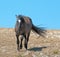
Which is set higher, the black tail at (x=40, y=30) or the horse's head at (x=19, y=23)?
the horse's head at (x=19, y=23)

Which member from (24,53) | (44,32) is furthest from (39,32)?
(24,53)

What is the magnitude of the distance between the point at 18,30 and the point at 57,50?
2.39 meters

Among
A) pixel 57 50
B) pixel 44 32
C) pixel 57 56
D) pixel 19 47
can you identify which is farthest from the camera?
pixel 44 32

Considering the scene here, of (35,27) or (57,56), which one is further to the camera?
(35,27)

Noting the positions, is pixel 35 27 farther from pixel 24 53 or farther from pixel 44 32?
pixel 24 53

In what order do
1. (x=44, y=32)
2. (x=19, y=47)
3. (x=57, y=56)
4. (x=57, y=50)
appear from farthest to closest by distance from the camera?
(x=44, y=32) < (x=19, y=47) < (x=57, y=50) < (x=57, y=56)

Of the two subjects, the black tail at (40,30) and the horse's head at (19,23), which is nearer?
the horse's head at (19,23)

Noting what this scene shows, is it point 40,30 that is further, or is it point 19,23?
point 40,30

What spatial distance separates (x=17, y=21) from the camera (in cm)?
1722

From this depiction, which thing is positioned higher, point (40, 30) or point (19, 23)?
point (19, 23)

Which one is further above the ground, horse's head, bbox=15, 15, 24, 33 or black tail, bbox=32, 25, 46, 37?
horse's head, bbox=15, 15, 24, 33

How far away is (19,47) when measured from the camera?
18.1 metres

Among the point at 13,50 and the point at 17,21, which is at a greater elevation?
the point at 17,21

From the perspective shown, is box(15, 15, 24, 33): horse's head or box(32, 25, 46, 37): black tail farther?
box(32, 25, 46, 37): black tail
